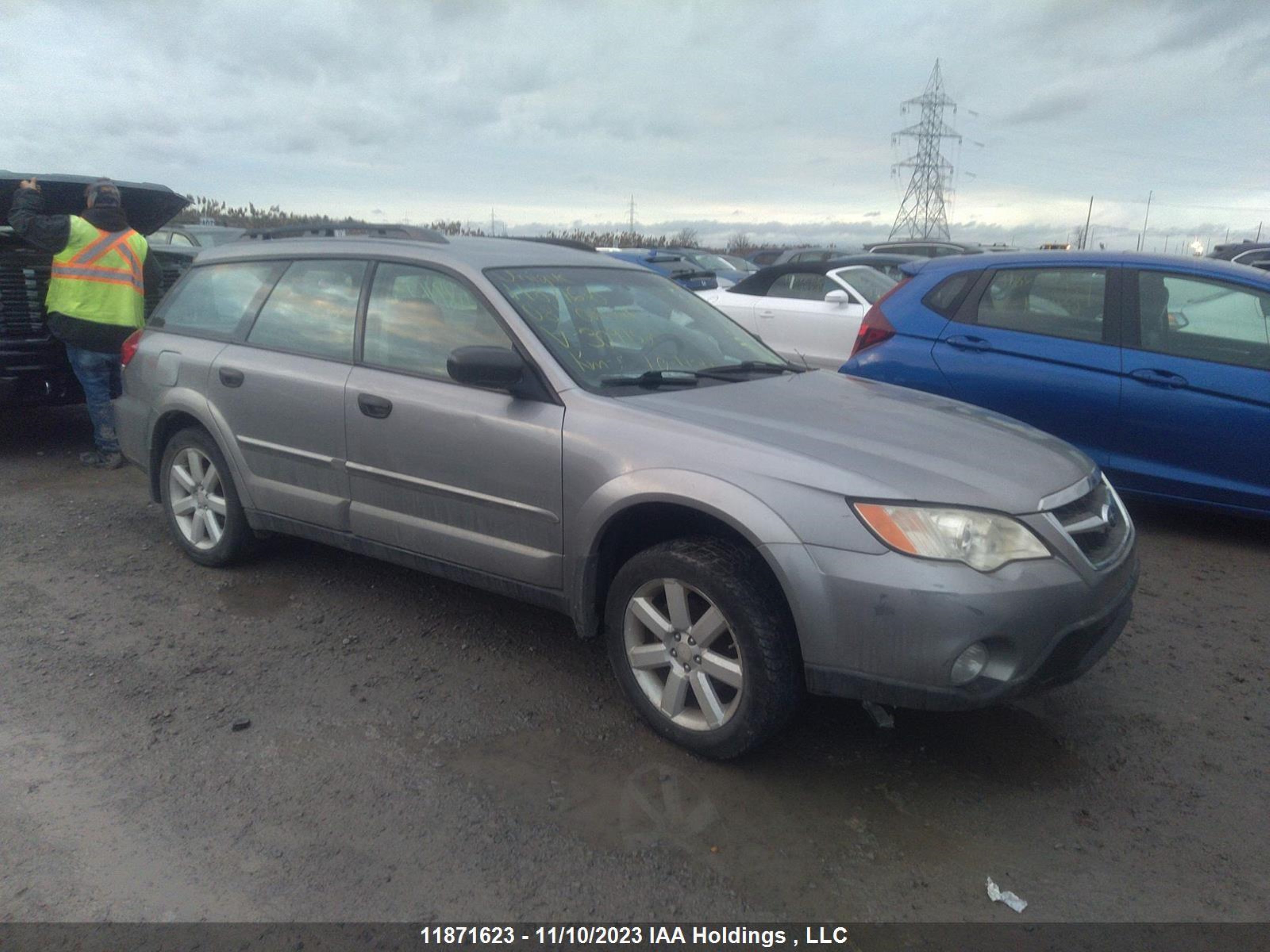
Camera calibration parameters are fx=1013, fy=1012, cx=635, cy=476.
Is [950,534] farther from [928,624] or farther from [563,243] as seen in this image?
[563,243]

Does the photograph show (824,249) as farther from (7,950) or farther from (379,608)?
(7,950)

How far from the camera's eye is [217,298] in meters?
5.13

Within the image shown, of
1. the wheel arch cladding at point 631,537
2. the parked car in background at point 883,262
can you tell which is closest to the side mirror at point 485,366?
the wheel arch cladding at point 631,537

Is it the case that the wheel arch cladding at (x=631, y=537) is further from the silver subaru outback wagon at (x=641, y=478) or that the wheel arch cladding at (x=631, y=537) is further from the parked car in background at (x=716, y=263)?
the parked car in background at (x=716, y=263)

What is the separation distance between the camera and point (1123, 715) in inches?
146

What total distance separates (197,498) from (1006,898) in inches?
162

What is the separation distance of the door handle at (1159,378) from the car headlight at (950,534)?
10.0 ft

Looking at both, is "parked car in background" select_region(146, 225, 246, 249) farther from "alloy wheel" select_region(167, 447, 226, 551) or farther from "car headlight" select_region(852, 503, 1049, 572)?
"car headlight" select_region(852, 503, 1049, 572)

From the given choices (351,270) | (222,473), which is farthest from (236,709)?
(351,270)

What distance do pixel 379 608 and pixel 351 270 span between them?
1.54 meters

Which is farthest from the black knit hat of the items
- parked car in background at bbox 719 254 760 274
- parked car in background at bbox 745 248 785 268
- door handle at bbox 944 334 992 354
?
parked car in background at bbox 745 248 785 268

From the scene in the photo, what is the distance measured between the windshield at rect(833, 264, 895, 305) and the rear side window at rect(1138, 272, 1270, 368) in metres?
4.14

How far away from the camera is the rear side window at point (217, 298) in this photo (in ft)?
16.2

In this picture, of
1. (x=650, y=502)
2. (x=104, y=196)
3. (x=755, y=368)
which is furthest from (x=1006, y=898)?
(x=104, y=196)
